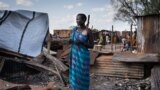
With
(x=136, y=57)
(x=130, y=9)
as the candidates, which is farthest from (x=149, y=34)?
(x=130, y=9)

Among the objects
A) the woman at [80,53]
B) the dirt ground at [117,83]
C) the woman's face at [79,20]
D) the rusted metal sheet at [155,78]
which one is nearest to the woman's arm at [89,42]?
the woman at [80,53]

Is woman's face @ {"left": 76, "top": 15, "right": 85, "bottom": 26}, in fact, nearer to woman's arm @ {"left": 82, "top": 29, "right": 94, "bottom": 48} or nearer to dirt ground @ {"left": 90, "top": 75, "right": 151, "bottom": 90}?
woman's arm @ {"left": 82, "top": 29, "right": 94, "bottom": 48}

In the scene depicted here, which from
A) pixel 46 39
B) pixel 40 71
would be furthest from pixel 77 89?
pixel 46 39

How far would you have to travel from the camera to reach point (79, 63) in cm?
532

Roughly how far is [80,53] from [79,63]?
0.15 m

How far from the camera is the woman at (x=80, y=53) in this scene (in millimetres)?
5254

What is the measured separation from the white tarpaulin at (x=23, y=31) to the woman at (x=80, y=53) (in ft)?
18.2

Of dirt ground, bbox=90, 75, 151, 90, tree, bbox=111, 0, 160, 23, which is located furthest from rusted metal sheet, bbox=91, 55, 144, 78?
tree, bbox=111, 0, 160, 23

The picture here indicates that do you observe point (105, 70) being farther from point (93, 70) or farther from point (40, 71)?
point (40, 71)

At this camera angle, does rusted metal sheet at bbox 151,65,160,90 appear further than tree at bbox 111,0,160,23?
No

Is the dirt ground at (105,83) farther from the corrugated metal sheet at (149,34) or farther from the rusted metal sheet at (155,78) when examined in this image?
the corrugated metal sheet at (149,34)

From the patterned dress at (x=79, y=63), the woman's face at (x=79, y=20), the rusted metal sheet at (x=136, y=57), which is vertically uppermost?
the woman's face at (x=79, y=20)

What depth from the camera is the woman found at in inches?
207

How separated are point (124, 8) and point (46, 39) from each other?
3425 cm
